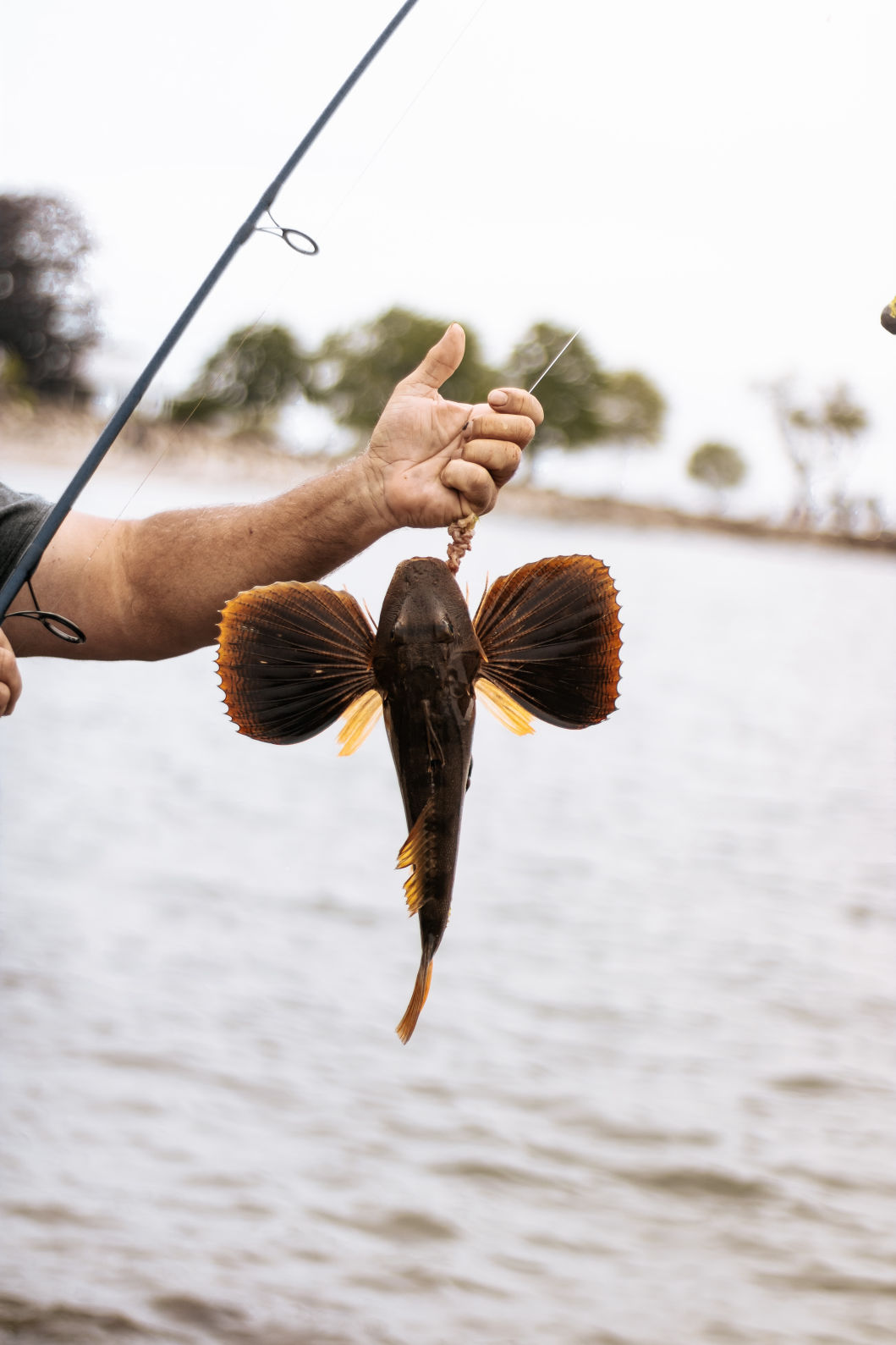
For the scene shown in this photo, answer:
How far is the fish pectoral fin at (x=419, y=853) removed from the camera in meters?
1.64

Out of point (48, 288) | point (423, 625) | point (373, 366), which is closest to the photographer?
point (423, 625)

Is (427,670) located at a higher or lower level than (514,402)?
lower

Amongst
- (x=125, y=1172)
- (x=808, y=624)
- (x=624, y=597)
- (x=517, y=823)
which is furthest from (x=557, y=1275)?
(x=808, y=624)

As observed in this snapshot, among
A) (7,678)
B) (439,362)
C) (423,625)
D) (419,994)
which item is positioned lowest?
(7,678)

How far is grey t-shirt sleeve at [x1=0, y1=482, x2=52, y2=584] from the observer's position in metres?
2.69

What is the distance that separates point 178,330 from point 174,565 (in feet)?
1.85

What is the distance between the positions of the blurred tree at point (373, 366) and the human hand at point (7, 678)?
71 cm

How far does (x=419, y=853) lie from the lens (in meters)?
1.65

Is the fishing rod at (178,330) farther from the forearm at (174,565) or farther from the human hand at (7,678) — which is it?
the forearm at (174,565)

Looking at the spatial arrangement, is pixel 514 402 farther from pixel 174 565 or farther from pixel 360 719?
pixel 174 565

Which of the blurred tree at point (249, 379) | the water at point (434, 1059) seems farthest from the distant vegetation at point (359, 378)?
the water at point (434, 1059)

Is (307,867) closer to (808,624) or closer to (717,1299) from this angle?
(717,1299)

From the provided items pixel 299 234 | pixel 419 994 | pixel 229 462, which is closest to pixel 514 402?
pixel 299 234

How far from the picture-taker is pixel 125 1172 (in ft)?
20.1
